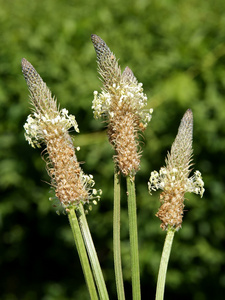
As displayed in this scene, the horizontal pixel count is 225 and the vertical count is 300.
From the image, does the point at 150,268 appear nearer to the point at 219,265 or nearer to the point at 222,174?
the point at 219,265

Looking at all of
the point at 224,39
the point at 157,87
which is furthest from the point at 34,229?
the point at 224,39

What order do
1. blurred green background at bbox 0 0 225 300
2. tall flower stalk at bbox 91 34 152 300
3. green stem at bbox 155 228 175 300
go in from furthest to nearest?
1. blurred green background at bbox 0 0 225 300
2. tall flower stalk at bbox 91 34 152 300
3. green stem at bbox 155 228 175 300

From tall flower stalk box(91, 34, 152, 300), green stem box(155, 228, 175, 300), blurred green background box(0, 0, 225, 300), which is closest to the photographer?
green stem box(155, 228, 175, 300)

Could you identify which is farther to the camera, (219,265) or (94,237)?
(94,237)

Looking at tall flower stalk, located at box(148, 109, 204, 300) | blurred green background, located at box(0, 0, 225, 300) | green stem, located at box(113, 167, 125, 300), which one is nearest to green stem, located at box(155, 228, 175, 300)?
tall flower stalk, located at box(148, 109, 204, 300)

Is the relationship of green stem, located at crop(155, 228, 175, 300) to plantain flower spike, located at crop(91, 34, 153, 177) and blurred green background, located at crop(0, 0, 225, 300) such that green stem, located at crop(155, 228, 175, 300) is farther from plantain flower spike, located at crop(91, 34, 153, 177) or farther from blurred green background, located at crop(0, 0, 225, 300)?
blurred green background, located at crop(0, 0, 225, 300)
